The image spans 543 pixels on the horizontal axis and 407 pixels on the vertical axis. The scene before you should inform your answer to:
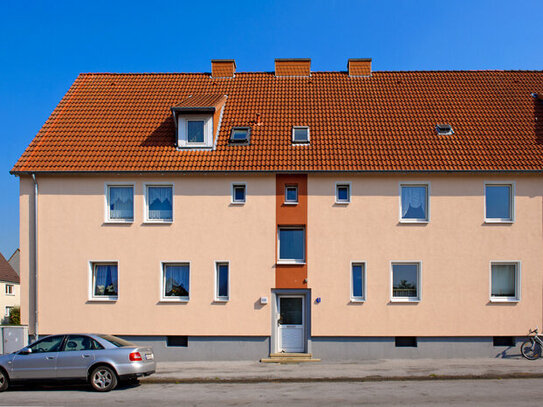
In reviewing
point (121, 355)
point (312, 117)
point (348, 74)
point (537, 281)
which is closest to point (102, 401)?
point (121, 355)

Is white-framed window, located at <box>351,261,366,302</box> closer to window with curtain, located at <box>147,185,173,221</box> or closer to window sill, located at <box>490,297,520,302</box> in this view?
window sill, located at <box>490,297,520,302</box>

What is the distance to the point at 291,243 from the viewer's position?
17.8 metres

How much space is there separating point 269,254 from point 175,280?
3.19 m

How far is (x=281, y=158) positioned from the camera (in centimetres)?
1778

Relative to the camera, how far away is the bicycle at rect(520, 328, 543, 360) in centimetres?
1677

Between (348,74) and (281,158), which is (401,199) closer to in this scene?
(281,158)

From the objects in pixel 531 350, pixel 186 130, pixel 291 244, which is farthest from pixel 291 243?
pixel 531 350

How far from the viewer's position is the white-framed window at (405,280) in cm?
1743

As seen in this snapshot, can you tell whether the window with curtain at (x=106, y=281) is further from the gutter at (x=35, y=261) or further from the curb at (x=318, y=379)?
the curb at (x=318, y=379)

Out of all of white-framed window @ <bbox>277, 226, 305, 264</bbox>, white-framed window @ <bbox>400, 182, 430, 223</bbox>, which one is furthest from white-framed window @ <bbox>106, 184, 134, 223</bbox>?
white-framed window @ <bbox>400, 182, 430, 223</bbox>

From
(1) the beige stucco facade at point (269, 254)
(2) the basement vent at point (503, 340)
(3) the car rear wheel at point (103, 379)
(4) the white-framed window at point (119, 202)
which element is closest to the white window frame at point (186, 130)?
(1) the beige stucco facade at point (269, 254)

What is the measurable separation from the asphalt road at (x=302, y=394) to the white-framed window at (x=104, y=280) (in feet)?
14.0

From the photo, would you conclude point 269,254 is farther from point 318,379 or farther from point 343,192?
point 318,379

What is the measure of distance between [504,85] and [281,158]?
31.8 feet
